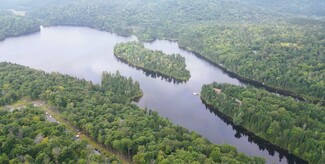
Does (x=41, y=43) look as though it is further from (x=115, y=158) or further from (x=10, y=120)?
(x=115, y=158)

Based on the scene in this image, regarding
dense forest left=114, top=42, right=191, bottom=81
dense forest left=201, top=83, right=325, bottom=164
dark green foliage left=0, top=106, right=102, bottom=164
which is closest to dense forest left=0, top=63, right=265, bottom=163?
dark green foliage left=0, top=106, right=102, bottom=164

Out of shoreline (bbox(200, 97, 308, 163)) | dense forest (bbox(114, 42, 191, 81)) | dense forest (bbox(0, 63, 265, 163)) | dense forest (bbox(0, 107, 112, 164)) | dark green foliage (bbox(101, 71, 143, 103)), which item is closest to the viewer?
dense forest (bbox(0, 107, 112, 164))

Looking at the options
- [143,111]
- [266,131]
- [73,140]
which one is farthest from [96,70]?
[266,131]

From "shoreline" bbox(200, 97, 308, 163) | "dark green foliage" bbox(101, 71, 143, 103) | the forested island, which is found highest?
the forested island

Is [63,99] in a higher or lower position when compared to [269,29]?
lower

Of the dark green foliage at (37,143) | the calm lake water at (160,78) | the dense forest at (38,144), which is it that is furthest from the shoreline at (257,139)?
the dark green foliage at (37,143)

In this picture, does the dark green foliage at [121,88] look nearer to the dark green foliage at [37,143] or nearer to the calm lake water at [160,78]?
the calm lake water at [160,78]

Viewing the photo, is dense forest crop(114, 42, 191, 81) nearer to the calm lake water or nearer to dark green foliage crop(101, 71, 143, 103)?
the calm lake water
